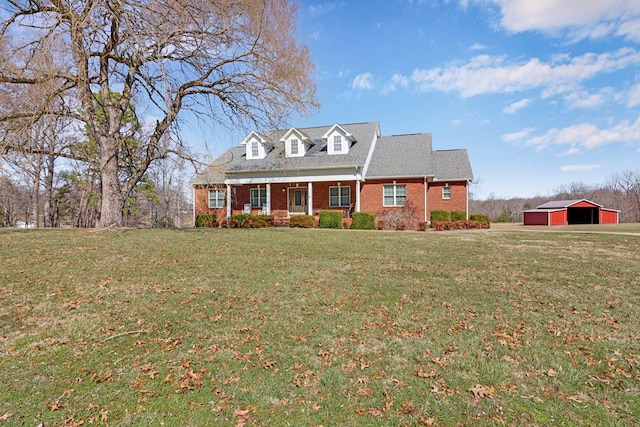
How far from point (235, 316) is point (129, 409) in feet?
7.86

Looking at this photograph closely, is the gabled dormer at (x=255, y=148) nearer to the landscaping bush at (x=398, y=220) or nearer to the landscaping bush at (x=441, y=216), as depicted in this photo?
the landscaping bush at (x=398, y=220)

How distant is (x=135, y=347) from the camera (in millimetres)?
4668

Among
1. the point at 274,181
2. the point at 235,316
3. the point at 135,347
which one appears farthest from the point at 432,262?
the point at 274,181

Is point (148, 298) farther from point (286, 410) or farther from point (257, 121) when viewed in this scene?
point (257, 121)

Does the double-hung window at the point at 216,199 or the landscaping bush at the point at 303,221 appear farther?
the double-hung window at the point at 216,199

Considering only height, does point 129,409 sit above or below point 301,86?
below

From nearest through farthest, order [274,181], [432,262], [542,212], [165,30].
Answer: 1. [432,262]
2. [165,30]
3. [274,181]
4. [542,212]

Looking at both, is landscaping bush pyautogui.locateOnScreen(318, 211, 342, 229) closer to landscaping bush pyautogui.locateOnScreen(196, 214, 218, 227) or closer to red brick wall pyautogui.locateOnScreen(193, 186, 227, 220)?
landscaping bush pyautogui.locateOnScreen(196, 214, 218, 227)

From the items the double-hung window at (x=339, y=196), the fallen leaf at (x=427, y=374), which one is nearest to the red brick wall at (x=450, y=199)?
the double-hung window at (x=339, y=196)

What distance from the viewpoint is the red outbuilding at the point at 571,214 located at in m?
30.1

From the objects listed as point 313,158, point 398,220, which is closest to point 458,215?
point 398,220

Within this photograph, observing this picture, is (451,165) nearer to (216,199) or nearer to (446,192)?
(446,192)

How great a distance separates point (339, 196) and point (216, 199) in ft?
33.3

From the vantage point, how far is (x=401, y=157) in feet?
81.4
